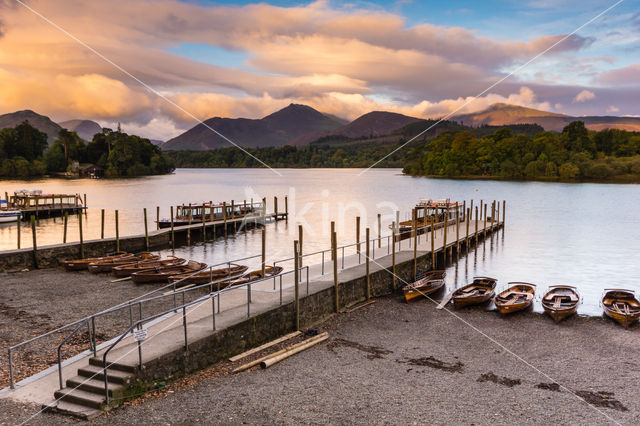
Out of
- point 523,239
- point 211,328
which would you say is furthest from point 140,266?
point 523,239

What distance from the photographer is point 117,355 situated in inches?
452

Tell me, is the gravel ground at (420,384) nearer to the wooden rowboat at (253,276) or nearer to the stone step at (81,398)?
the stone step at (81,398)

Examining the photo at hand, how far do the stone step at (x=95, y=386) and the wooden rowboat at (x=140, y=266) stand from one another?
47.5 ft

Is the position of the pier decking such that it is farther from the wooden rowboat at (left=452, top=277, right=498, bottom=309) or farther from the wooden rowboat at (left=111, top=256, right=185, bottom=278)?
the wooden rowboat at (left=111, top=256, right=185, bottom=278)

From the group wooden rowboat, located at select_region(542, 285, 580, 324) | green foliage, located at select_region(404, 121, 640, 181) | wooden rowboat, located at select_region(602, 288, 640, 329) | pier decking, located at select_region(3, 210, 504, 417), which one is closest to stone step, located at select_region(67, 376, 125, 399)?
pier decking, located at select_region(3, 210, 504, 417)

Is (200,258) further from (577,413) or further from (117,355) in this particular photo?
(577,413)

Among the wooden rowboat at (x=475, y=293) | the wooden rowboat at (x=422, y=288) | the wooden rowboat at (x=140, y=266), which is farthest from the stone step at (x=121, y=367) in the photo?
the wooden rowboat at (x=475, y=293)

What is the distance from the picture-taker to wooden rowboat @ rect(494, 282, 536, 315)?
68.3 ft

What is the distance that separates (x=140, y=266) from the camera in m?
25.4

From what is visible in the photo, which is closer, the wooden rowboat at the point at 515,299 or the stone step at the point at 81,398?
the stone step at the point at 81,398

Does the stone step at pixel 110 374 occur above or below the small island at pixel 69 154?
below

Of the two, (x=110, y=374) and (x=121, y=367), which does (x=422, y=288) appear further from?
(x=110, y=374)

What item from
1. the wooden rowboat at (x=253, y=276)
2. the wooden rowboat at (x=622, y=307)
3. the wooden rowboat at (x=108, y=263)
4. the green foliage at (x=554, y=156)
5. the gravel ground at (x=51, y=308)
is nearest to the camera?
the gravel ground at (x=51, y=308)

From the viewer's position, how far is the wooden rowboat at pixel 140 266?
2459cm
